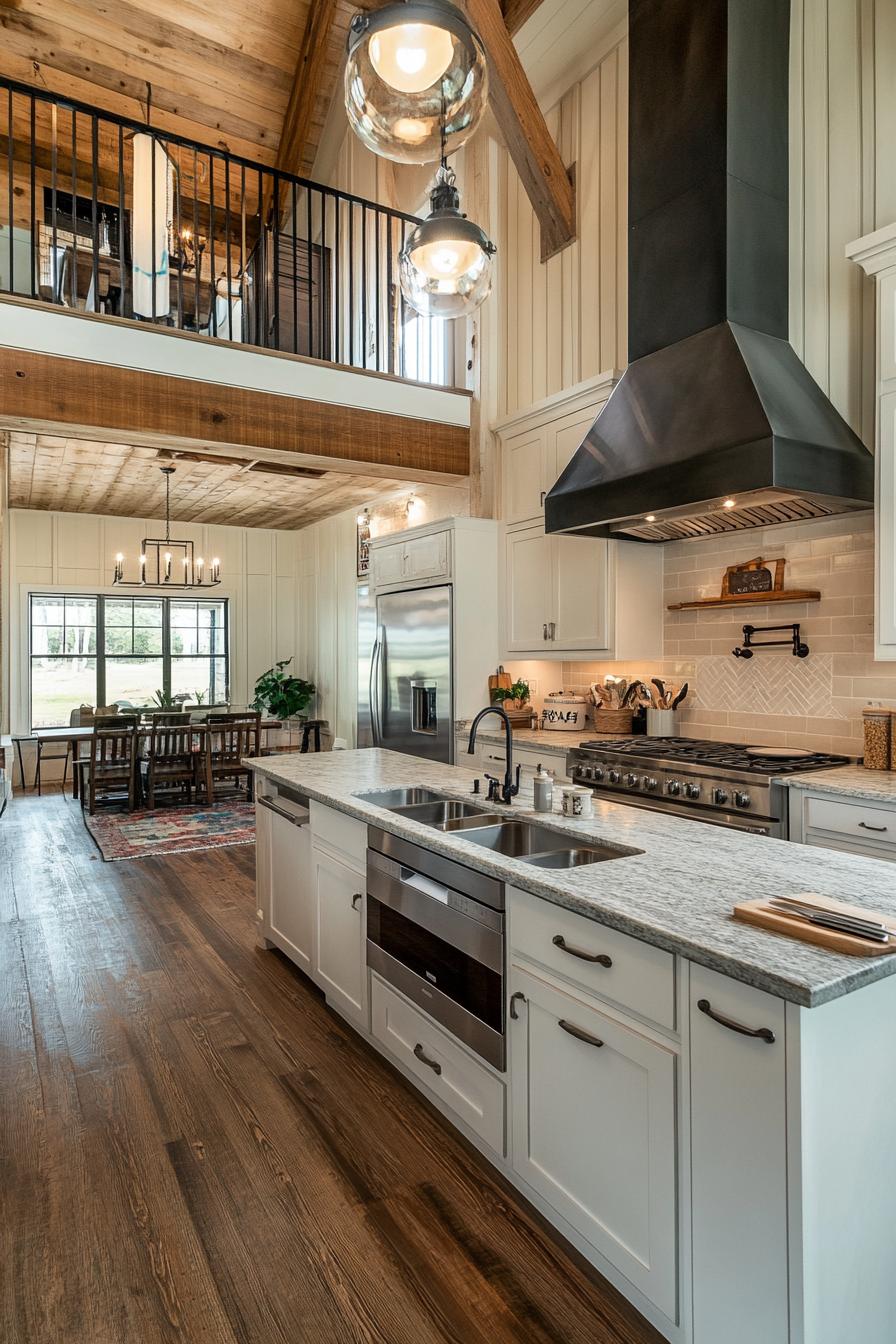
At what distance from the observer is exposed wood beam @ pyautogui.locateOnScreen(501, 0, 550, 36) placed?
4590 mm

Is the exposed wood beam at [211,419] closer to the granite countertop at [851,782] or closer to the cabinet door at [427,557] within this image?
the cabinet door at [427,557]

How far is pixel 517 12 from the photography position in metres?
4.73

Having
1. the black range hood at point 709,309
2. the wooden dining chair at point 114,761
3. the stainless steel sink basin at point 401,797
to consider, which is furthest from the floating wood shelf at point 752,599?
the wooden dining chair at point 114,761

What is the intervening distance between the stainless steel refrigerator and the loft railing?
168 centimetres

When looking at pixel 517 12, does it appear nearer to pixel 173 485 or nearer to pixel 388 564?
pixel 388 564

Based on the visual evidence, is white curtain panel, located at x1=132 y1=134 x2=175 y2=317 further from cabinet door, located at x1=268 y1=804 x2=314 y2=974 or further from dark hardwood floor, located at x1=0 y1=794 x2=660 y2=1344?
dark hardwood floor, located at x1=0 y1=794 x2=660 y2=1344

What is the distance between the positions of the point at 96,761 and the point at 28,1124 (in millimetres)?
4893

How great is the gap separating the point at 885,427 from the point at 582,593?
5.97 feet

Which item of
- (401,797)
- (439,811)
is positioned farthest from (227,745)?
(439,811)

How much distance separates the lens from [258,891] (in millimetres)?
3809

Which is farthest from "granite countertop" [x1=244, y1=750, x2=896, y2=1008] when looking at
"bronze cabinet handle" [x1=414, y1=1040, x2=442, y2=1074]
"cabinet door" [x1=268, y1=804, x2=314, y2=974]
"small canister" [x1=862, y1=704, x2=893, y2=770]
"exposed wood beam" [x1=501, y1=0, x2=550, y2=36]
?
"exposed wood beam" [x1=501, y1=0, x2=550, y2=36]

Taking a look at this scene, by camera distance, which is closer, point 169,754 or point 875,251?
point 875,251

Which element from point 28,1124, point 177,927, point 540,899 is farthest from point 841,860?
point 177,927

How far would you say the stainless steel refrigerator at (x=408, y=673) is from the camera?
A: 16.9 feet
